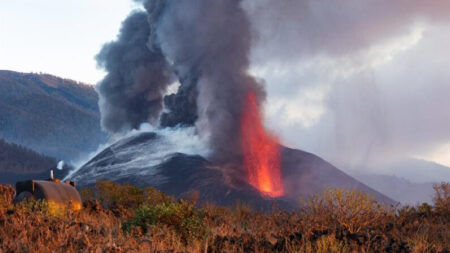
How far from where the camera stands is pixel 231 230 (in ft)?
59.8

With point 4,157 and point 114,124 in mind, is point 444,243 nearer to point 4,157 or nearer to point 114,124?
point 114,124

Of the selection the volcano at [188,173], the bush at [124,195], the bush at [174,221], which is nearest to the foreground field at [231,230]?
the bush at [174,221]

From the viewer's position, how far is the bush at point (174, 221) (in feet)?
62.4

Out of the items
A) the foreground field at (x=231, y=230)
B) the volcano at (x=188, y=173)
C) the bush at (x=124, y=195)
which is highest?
the volcano at (x=188, y=173)

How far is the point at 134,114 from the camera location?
459 feet

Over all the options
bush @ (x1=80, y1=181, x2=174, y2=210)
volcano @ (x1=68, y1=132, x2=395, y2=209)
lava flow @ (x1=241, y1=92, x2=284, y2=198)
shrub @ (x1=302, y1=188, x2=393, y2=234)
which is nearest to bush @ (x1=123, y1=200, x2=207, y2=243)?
shrub @ (x1=302, y1=188, x2=393, y2=234)

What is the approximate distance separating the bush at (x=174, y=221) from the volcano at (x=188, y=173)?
7148cm

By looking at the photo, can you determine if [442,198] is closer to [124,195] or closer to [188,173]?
[124,195]

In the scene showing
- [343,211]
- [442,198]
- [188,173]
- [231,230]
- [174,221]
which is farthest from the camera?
[188,173]

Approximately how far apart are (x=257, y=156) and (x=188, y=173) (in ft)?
70.8

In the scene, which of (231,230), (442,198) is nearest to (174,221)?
(231,230)

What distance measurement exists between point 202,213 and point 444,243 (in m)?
10.8

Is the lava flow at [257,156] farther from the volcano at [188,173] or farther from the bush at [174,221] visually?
the bush at [174,221]

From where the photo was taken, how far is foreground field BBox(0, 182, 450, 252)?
12.9m
